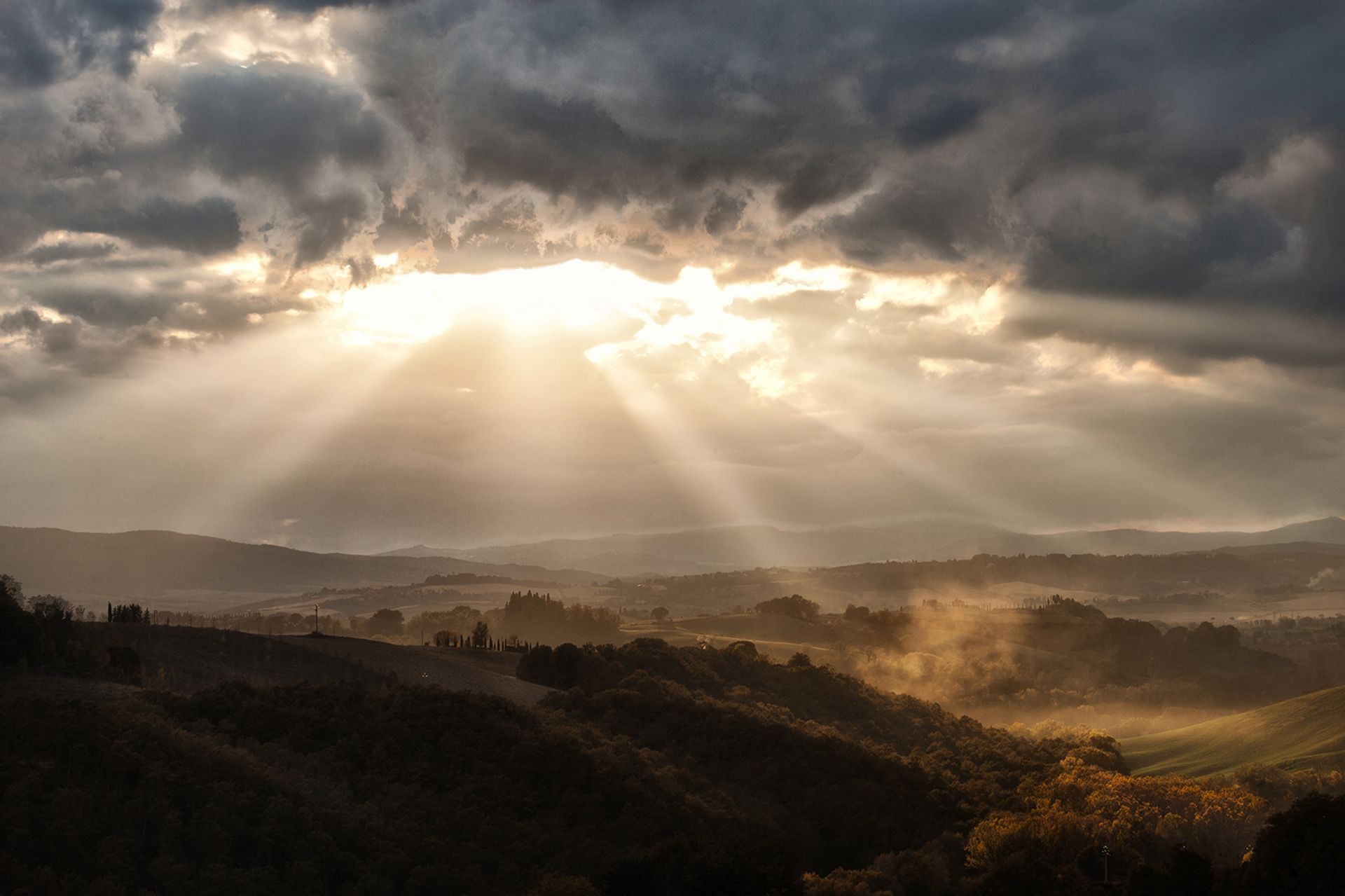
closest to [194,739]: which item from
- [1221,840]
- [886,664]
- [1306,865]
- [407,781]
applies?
[407,781]

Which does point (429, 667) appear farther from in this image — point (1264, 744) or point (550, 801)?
point (1264, 744)

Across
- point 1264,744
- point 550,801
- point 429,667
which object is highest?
point 429,667

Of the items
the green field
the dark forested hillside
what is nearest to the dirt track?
the dark forested hillside

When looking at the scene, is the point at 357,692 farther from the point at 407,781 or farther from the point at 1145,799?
the point at 1145,799

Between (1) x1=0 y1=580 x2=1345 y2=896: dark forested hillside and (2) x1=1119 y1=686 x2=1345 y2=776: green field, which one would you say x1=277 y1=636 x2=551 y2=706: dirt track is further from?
(2) x1=1119 y1=686 x2=1345 y2=776: green field

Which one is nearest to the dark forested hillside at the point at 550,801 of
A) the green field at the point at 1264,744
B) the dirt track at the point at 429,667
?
the green field at the point at 1264,744

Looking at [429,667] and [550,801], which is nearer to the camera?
[550,801]

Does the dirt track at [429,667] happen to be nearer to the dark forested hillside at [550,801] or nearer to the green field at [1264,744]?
the dark forested hillside at [550,801]

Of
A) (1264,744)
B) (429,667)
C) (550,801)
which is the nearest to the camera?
(550,801)

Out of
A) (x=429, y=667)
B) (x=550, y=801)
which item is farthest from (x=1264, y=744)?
(x=429, y=667)
